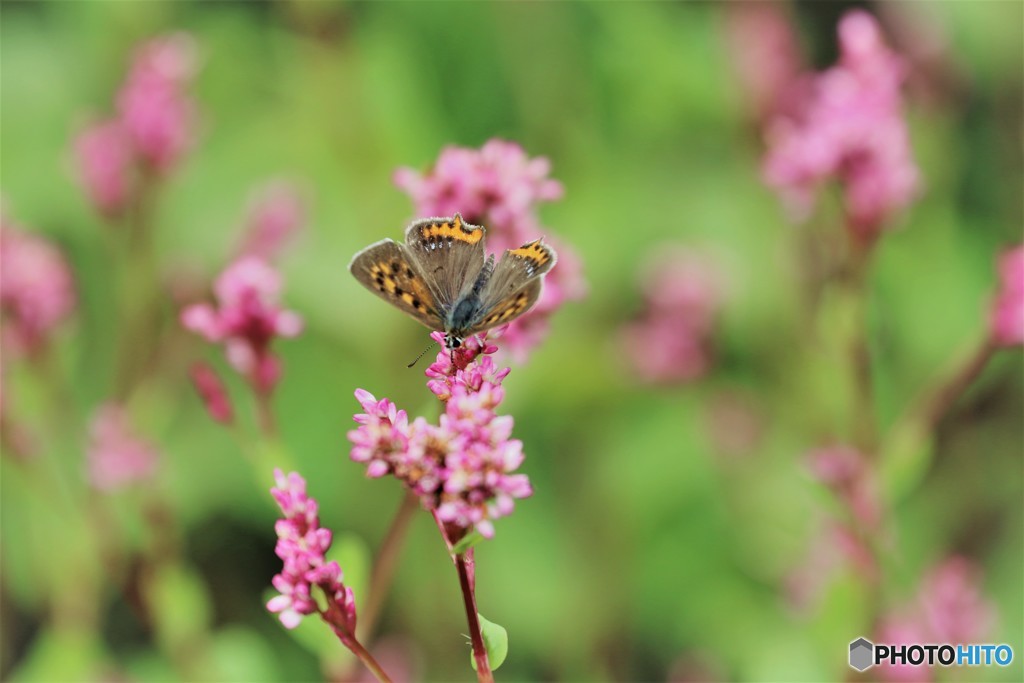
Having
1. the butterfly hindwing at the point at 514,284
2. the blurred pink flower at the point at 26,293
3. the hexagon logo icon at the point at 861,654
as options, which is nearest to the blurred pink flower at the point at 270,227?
→ the blurred pink flower at the point at 26,293

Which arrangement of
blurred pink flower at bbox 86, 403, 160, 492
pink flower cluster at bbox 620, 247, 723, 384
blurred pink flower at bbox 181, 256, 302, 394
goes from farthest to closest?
pink flower cluster at bbox 620, 247, 723, 384 < blurred pink flower at bbox 86, 403, 160, 492 < blurred pink flower at bbox 181, 256, 302, 394

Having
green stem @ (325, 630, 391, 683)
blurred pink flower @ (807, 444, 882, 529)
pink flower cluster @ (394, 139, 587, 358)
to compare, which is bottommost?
green stem @ (325, 630, 391, 683)

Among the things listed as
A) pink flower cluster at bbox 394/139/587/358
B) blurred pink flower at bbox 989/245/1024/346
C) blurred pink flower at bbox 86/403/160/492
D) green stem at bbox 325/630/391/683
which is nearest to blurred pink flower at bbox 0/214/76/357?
blurred pink flower at bbox 86/403/160/492

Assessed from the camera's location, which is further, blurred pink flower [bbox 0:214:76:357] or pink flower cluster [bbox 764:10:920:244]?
blurred pink flower [bbox 0:214:76:357]

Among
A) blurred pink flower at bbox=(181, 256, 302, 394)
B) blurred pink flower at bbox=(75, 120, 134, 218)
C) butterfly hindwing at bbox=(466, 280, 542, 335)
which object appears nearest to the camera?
butterfly hindwing at bbox=(466, 280, 542, 335)

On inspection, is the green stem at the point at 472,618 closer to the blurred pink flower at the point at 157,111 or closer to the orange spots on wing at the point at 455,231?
the orange spots on wing at the point at 455,231

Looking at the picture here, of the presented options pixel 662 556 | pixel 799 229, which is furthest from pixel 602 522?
pixel 799 229

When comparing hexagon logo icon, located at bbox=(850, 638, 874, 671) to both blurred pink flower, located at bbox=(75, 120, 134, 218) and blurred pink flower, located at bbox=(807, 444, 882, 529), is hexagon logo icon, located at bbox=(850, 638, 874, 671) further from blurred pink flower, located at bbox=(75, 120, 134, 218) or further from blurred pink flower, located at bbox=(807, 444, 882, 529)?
blurred pink flower, located at bbox=(75, 120, 134, 218)

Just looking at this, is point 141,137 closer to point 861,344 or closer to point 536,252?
point 536,252

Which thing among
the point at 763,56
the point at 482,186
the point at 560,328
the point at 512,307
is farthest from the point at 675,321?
the point at 512,307
